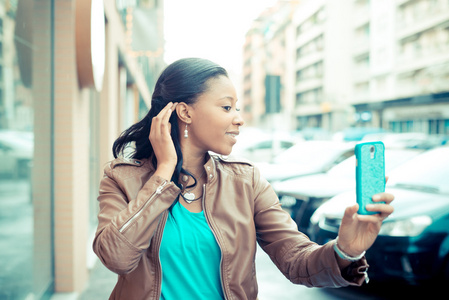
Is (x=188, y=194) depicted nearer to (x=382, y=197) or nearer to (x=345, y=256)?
(x=345, y=256)

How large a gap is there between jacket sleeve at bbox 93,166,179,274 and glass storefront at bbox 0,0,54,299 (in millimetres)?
1673

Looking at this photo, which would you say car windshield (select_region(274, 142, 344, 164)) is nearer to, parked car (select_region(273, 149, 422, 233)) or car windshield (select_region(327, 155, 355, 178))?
car windshield (select_region(327, 155, 355, 178))

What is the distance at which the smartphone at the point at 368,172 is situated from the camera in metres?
1.40

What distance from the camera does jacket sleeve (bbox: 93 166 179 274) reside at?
1.61m

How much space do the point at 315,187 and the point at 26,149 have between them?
381cm

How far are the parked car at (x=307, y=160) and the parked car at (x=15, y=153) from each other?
4.38 m

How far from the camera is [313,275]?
66.3 inches

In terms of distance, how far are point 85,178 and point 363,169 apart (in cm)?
390

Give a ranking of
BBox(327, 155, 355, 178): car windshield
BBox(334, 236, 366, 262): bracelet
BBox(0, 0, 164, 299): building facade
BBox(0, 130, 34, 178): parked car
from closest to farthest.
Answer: BBox(334, 236, 366, 262): bracelet, BBox(0, 130, 34, 178): parked car, BBox(0, 0, 164, 299): building facade, BBox(327, 155, 355, 178): car windshield

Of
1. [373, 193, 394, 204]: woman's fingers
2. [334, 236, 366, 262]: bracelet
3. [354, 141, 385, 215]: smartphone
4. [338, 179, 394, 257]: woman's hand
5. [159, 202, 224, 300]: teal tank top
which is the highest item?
[354, 141, 385, 215]: smartphone

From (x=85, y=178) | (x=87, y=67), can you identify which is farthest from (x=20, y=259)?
(x=87, y=67)

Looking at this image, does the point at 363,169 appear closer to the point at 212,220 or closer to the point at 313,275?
the point at 313,275

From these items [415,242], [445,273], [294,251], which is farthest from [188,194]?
[445,273]

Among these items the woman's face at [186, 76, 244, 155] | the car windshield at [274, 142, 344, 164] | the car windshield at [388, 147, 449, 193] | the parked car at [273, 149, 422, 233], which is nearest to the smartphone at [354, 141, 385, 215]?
the woman's face at [186, 76, 244, 155]
